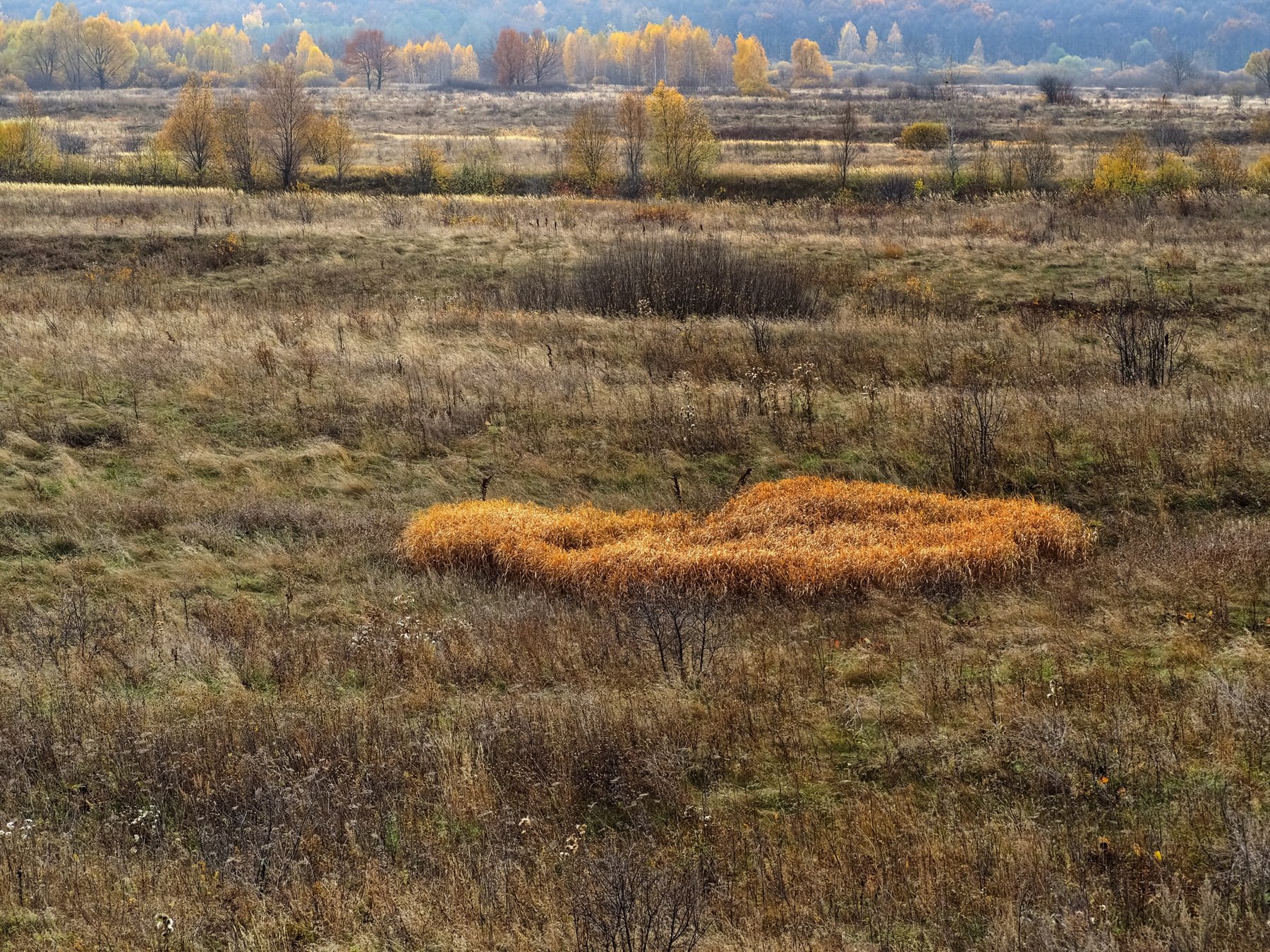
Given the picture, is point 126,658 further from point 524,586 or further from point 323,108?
point 323,108

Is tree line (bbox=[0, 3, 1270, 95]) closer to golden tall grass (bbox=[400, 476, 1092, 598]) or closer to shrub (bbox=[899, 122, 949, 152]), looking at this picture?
shrub (bbox=[899, 122, 949, 152])

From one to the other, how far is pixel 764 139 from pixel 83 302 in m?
56.8

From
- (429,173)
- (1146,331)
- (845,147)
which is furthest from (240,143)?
(1146,331)

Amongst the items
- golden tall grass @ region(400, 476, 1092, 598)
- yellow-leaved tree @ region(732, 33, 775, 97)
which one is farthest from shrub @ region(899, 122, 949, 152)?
yellow-leaved tree @ region(732, 33, 775, 97)

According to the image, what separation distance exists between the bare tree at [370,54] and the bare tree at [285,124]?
103896 mm

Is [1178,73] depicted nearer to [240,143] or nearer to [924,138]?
[924,138]

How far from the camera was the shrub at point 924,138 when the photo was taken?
6488 centimetres

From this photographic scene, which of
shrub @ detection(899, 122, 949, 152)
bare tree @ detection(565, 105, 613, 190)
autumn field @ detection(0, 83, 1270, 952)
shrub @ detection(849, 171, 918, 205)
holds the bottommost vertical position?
autumn field @ detection(0, 83, 1270, 952)

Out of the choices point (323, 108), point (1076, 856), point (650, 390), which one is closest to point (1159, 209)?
point (650, 390)

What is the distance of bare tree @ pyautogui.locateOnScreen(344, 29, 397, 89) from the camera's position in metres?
153

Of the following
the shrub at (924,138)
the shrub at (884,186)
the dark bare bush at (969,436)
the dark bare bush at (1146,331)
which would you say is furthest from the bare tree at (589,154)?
the dark bare bush at (969,436)

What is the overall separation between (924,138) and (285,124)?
39.3m

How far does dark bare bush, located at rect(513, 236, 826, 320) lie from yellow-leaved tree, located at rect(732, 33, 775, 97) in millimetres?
111071

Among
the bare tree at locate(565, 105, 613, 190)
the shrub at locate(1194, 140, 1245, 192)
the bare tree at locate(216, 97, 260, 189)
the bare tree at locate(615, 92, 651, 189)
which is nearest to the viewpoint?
the shrub at locate(1194, 140, 1245, 192)
